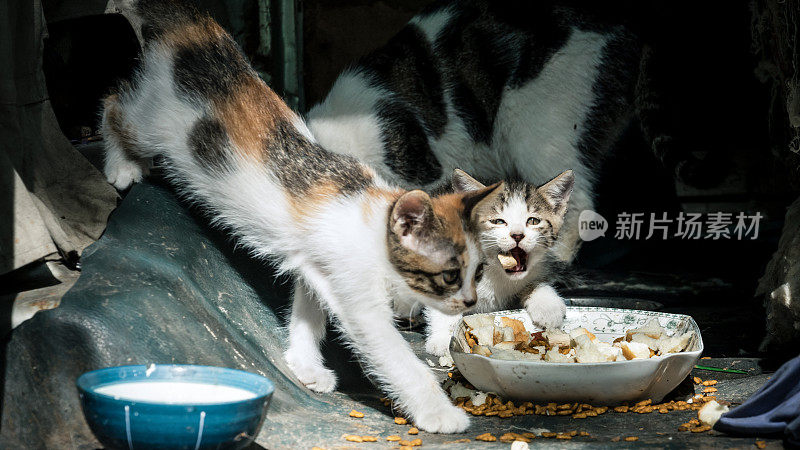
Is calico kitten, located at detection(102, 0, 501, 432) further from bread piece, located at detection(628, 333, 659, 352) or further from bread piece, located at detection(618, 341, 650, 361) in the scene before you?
bread piece, located at detection(628, 333, 659, 352)

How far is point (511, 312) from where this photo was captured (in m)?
3.38

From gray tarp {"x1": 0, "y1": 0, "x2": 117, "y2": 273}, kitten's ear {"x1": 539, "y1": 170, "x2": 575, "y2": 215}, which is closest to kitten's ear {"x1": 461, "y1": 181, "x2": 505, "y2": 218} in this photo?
kitten's ear {"x1": 539, "y1": 170, "x2": 575, "y2": 215}

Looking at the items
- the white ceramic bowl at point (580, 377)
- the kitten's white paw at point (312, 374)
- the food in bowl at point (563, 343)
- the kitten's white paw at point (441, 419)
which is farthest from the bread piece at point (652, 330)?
the kitten's white paw at point (312, 374)

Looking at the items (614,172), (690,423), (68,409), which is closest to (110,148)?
(68,409)

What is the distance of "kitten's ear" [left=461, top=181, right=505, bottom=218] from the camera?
2551 millimetres

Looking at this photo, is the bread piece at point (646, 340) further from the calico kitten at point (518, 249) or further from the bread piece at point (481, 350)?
the bread piece at point (481, 350)

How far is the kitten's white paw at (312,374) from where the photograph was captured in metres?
2.91

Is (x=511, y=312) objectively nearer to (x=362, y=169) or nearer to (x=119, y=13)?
(x=362, y=169)

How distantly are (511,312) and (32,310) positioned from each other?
6.24 feet

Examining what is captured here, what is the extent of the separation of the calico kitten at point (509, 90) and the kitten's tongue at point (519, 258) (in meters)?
0.79

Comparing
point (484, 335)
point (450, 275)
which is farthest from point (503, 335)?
point (450, 275)

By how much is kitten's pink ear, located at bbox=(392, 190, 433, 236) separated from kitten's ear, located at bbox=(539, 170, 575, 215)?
3.84 ft

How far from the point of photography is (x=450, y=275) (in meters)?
2.56

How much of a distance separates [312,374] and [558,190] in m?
1.43
